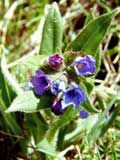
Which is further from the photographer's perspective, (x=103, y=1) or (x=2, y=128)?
(x=103, y=1)

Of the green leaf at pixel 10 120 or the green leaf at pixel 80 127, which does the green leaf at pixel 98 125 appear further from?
the green leaf at pixel 10 120

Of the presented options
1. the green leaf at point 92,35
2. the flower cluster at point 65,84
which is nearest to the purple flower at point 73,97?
the flower cluster at point 65,84

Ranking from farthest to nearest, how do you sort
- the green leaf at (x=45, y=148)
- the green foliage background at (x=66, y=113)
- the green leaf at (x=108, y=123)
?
1. the green leaf at (x=108, y=123)
2. the green leaf at (x=45, y=148)
3. the green foliage background at (x=66, y=113)

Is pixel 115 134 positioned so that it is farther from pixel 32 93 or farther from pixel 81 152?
pixel 32 93

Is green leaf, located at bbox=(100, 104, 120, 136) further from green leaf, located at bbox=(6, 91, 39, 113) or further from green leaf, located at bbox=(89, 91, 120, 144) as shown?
green leaf, located at bbox=(6, 91, 39, 113)

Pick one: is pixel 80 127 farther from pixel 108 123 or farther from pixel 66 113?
pixel 66 113

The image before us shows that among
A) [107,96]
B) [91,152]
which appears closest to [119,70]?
[107,96]
